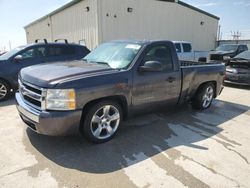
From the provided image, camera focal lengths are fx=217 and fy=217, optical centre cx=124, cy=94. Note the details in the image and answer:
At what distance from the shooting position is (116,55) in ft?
13.5

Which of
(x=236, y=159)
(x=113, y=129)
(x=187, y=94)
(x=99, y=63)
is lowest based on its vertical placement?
(x=236, y=159)

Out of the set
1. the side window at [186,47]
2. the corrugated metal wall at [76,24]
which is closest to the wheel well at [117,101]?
the side window at [186,47]

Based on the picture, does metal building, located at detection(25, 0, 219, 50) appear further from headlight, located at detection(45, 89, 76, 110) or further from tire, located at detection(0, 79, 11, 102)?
headlight, located at detection(45, 89, 76, 110)

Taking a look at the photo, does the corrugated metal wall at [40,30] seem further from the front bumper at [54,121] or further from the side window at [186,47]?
the front bumper at [54,121]

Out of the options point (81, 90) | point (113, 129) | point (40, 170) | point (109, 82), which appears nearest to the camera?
point (40, 170)

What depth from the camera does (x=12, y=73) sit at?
A: 20.9 ft

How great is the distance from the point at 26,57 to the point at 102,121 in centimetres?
442

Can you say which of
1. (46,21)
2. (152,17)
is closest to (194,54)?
(152,17)

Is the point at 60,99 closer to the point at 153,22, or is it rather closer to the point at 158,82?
the point at 158,82

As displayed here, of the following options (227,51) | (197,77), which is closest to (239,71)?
(197,77)

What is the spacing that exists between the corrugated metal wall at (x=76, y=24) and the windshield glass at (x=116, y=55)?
934 cm

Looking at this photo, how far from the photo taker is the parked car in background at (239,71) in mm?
8375

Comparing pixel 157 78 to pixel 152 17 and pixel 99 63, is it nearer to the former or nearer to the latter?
pixel 99 63

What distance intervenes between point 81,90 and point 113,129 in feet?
3.43
